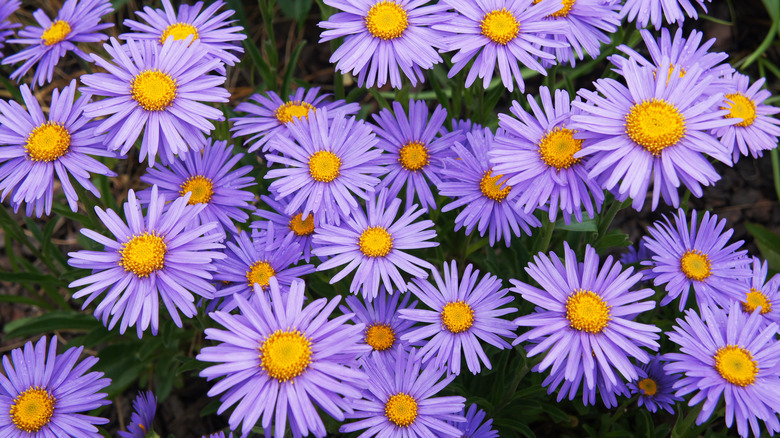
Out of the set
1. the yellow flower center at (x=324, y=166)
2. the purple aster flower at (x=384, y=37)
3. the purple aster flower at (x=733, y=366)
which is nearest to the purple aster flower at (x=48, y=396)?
the yellow flower center at (x=324, y=166)

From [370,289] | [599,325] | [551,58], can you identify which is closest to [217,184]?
[370,289]

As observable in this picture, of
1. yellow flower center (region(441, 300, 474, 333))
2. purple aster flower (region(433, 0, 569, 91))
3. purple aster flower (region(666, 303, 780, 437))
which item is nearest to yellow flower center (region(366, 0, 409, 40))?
purple aster flower (region(433, 0, 569, 91))

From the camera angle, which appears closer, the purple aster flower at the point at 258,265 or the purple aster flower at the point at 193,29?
the purple aster flower at the point at 258,265

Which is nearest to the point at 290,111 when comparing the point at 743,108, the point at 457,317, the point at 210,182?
the point at 210,182

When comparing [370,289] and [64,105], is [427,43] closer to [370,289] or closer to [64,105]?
[370,289]

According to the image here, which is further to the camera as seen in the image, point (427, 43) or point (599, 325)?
point (427, 43)

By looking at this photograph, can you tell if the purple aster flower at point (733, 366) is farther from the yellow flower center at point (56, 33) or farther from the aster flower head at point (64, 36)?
the yellow flower center at point (56, 33)

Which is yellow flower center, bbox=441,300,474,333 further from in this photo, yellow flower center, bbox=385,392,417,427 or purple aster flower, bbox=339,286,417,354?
yellow flower center, bbox=385,392,417,427
